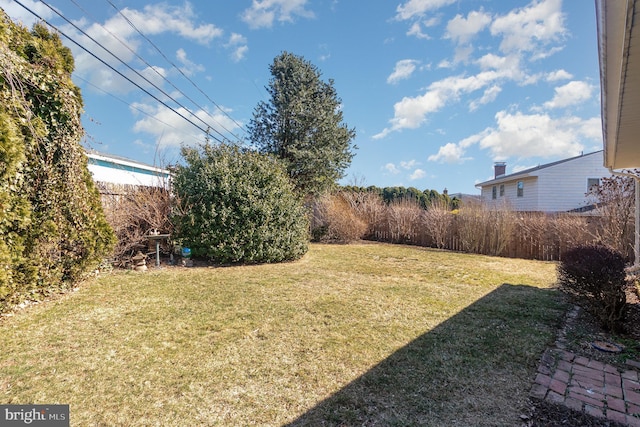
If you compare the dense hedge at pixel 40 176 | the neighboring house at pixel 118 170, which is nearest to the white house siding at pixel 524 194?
the neighboring house at pixel 118 170

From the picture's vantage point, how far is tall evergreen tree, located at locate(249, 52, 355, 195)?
1292cm

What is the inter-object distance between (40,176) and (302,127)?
1013 centimetres

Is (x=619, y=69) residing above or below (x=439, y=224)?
above

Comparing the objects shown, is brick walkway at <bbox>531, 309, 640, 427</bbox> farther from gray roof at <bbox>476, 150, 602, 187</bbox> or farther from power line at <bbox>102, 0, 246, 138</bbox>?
gray roof at <bbox>476, 150, 602, 187</bbox>

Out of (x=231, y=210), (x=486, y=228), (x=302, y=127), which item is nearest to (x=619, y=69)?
(x=231, y=210)

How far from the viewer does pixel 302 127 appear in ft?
42.8

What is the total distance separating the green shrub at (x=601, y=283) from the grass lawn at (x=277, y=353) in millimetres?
512

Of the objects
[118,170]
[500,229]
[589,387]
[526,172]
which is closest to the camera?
[589,387]

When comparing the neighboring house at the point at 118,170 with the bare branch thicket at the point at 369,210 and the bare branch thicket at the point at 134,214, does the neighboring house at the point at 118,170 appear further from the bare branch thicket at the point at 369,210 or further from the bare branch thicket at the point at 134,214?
the bare branch thicket at the point at 369,210

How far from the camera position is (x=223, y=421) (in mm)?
2031

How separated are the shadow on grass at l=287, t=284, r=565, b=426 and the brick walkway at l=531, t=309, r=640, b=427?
0.13 metres

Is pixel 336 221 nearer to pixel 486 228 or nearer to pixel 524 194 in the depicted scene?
pixel 486 228

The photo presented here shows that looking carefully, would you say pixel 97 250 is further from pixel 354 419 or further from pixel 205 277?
pixel 354 419

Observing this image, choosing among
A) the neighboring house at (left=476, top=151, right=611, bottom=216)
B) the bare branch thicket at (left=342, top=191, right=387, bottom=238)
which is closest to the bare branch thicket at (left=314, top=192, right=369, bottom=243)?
the bare branch thicket at (left=342, top=191, right=387, bottom=238)
